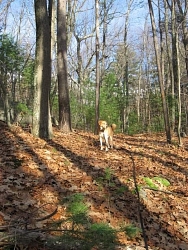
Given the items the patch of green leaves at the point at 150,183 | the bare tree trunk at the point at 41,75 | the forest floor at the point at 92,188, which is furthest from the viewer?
the bare tree trunk at the point at 41,75

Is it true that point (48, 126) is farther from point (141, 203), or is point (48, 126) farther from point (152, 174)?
point (141, 203)

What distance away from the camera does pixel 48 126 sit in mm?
9312

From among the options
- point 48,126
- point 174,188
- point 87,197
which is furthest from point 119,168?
point 48,126

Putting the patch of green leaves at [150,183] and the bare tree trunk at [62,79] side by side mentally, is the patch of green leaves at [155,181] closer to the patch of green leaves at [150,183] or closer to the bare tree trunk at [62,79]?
the patch of green leaves at [150,183]

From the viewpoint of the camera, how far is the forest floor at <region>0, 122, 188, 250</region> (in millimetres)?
4277

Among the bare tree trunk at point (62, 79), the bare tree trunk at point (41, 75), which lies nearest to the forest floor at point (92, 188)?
the bare tree trunk at point (41, 75)

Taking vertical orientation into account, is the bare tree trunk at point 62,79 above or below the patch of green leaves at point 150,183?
above

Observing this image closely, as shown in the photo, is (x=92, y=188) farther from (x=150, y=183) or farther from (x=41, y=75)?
(x=41, y=75)

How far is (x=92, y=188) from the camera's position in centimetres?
568

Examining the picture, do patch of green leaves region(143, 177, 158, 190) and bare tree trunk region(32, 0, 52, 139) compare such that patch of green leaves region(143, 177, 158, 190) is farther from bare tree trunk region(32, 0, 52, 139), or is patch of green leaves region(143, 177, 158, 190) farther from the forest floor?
bare tree trunk region(32, 0, 52, 139)

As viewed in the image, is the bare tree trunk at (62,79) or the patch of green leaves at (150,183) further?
the bare tree trunk at (62,79)

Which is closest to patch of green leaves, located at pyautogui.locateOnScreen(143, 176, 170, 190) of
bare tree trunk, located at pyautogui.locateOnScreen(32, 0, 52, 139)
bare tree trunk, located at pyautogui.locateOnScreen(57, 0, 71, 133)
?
bare tree trunk, located at pyautogui.locateOnScreen(32, 0, 52, 139)

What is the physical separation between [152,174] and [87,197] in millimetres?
2826

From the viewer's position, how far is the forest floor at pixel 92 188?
4277mm
